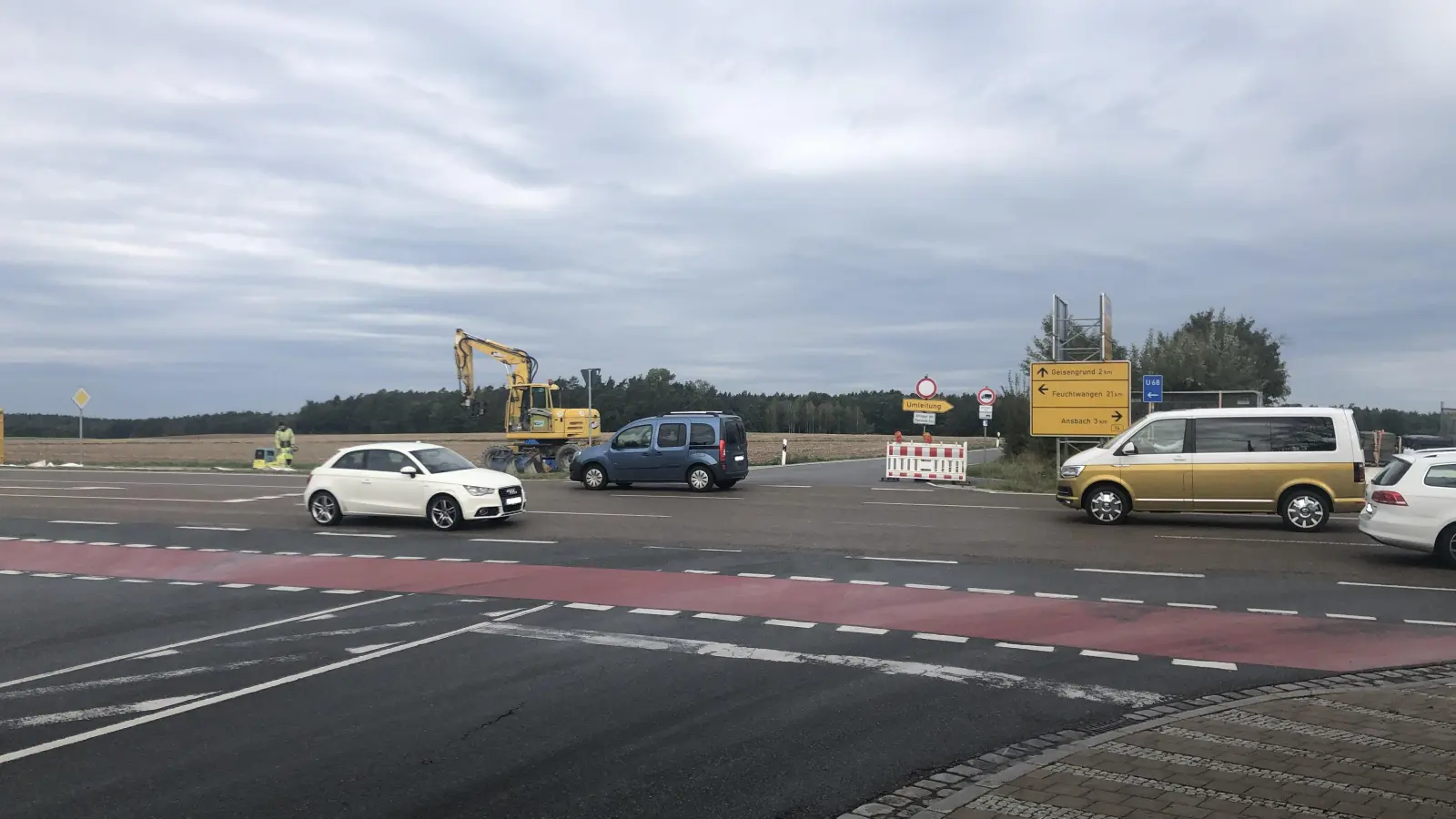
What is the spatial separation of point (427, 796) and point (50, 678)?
4.48 metres

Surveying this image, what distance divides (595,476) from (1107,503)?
1257cm

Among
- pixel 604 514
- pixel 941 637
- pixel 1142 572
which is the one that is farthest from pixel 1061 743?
pixel 604 514

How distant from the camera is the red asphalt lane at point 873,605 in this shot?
29.7 ft

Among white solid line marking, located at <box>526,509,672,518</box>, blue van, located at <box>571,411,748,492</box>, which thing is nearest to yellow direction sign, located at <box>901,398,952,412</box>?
blue van, located at <box>571,411,748,492</box>

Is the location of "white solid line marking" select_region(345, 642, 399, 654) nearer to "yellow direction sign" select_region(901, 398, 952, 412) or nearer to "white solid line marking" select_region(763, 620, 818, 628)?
"white solid line marking" select_region(763, 620, 818, 628)

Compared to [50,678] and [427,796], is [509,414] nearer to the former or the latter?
[50,678]

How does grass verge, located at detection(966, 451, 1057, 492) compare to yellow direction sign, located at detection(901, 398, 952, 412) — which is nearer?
grass verge, located at detection(966, 451, 1057, 492)

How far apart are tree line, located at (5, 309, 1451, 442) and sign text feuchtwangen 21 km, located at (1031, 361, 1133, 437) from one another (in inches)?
318

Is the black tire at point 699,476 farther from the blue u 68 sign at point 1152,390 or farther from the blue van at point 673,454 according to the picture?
the blue u 68 sign at point 1152,390

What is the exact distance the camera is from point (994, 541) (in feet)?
53.5

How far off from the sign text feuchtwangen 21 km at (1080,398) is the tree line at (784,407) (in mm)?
8082

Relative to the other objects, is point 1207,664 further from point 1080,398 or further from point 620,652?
point 1080,398

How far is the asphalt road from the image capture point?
18.9 ft

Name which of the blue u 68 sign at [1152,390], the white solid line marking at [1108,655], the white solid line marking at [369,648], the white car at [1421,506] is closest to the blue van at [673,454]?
the blue u 68 sign at [1152,390]
